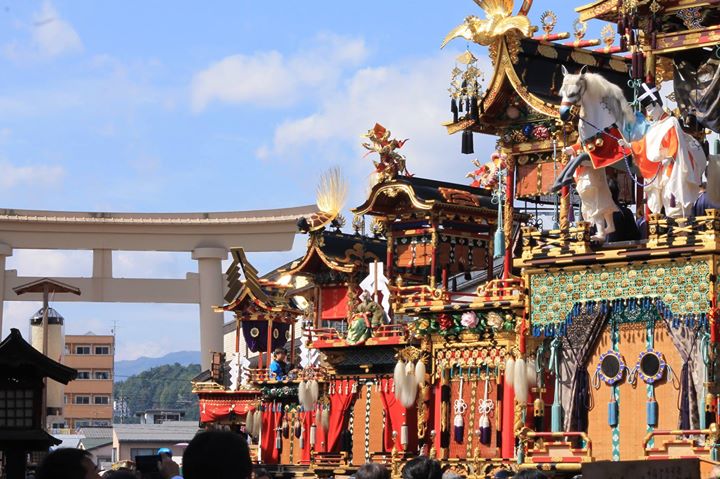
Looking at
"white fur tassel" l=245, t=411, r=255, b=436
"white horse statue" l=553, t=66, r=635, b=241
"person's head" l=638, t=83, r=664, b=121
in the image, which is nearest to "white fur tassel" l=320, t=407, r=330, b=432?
"white fur tassel" l=245, t=411, r=255, b=436

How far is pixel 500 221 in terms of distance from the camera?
30219mm

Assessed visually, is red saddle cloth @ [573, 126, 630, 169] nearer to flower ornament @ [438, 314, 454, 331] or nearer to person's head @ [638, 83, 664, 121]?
person's head @ [638, 83, 664, 121]

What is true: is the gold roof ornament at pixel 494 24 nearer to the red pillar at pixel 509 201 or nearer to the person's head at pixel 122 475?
the red pillar at pixel 509 201

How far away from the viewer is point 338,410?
3353 centimetres

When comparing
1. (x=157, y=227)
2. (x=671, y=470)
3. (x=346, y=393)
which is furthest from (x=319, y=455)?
(x=671, y=470)

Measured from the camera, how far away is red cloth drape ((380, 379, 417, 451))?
30170 mm

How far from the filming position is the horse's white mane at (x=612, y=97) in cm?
2469

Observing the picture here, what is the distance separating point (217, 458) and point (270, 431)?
31.4m

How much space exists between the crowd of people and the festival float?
44.3 ft

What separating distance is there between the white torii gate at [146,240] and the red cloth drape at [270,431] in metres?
10.4

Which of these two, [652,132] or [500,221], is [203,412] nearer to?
[500,221]

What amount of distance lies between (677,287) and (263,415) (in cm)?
1754

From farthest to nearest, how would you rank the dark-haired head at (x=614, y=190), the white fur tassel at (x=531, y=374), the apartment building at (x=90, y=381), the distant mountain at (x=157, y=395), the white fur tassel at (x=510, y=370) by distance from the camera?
the distant mountain at (x=157, y=395) < the apartment building at (x=90, y=381) < the white fur tassel at (x=510, y=370) < the white fur tassel at (x=531, y=374) < the dark-haired head at (x=614, y=190)

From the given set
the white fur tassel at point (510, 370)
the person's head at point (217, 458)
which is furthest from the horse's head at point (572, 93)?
the person's head at point (217, 458)
